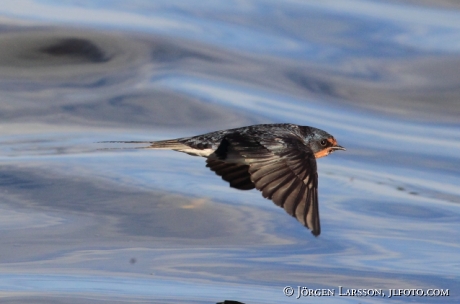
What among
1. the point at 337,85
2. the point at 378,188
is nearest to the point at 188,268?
the point at 378,188

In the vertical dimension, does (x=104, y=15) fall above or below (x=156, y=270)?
above

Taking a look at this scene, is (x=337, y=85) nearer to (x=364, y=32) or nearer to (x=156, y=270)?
(x=364, y=32)

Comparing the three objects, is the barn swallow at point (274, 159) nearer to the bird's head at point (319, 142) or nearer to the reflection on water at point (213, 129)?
the bird's head at point (319, 142)

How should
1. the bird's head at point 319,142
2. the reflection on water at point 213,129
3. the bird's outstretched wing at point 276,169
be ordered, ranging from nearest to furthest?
1. the bird's outstretched wing at point 276,169
2. the reflection on water at point 213,129
3. the bird's head at point 319,142

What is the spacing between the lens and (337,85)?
14.0 metres

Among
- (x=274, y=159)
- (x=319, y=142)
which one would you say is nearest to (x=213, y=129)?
(x=319, y=142)

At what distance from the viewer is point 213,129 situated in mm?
11828

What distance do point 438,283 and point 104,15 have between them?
9301 millimetres

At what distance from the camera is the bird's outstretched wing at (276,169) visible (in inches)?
215

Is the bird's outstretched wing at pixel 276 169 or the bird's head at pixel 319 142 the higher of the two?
the bird's head at pixel 319 142

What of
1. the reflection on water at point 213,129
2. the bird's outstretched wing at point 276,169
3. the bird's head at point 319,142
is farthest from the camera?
the bird's head at point 319,142

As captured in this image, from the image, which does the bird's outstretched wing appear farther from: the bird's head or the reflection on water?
the reflection on water

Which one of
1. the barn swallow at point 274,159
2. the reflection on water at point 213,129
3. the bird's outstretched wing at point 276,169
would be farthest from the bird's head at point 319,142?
the reflection on water at point 213,129

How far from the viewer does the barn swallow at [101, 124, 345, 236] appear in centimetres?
554
